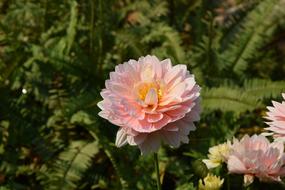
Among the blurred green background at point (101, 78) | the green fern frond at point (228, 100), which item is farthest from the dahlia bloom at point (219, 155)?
the green fern frond at point (228, 100)

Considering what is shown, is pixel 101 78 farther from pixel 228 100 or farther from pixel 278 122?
pixel 278 122

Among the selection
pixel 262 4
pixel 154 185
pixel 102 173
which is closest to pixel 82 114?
pixel 102 173

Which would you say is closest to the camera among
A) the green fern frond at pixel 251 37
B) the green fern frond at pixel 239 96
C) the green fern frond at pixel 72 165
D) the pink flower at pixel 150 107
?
the pink flower at pixel 150 107

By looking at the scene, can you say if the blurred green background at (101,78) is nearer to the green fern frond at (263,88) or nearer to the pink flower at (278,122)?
the green fern frond at (263,88)

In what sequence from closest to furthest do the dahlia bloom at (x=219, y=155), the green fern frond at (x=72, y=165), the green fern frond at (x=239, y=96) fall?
1. the dahlia bloom at (x=219, y=155)
2. the green fern frond at (x=72, y=165)
3. the green fern frond at (x=239, y=96)

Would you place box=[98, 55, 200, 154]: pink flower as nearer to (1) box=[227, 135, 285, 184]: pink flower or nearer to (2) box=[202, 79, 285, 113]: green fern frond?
(1) box=[227, 135, 285, 184]: pink flower
